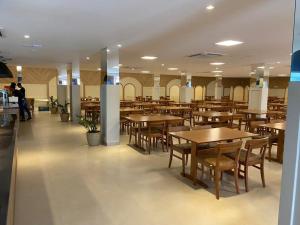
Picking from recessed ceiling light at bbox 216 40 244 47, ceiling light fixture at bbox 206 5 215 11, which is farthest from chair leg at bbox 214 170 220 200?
recessed ceiling light at bbox 216 40 244 47

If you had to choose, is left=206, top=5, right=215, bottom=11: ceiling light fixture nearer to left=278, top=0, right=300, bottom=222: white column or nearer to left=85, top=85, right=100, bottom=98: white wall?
left=278, top=0, right=300, bottom=222: white column

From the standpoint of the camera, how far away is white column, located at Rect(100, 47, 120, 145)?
6008 millimetres

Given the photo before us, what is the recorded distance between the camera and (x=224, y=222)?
108 inches

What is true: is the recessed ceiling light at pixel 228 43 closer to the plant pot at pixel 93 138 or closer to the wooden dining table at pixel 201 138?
the wooden dining table at pixel 201 138

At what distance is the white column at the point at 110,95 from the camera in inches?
237

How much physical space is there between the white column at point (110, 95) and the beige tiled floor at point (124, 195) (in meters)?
0.93

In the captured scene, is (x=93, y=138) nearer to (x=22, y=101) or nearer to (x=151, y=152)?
(x=151, y=152)

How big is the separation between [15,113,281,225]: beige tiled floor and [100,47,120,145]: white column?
93 cm

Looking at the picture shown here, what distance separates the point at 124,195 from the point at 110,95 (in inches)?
125

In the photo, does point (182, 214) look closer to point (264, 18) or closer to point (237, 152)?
point (237, 152)

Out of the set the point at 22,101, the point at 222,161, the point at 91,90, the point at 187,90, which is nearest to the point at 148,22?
the point at 222,161

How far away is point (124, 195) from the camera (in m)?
Result: 3.39

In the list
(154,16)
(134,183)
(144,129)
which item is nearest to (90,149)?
(144,129)

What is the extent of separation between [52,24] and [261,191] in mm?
4079
